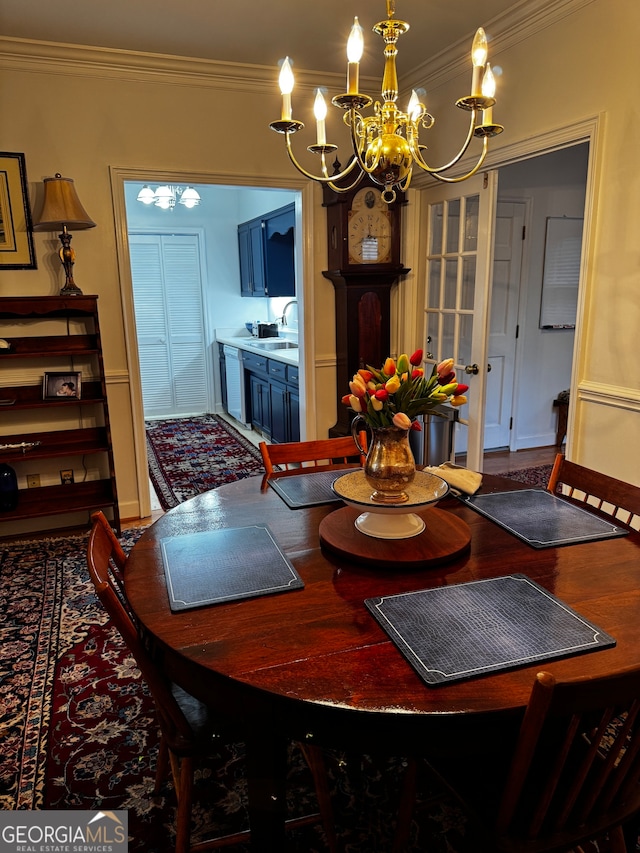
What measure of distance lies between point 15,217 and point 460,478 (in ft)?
9.31

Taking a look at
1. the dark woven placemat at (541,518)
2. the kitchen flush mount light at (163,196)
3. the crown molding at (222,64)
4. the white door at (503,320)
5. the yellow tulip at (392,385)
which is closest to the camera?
the yellow tulip at (392,385)

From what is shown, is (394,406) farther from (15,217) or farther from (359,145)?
(15,217)

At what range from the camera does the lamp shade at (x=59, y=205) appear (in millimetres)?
3062

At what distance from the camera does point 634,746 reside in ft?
3.43

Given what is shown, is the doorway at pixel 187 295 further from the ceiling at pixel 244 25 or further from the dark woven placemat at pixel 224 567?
the dark woven placemat at pixel 224 567

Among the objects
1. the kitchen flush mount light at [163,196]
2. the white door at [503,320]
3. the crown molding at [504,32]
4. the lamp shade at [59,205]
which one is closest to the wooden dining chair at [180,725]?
the lamp shade at [59,205]

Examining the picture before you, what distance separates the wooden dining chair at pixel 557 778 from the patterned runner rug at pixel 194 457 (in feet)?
10.0

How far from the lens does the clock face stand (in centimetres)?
377

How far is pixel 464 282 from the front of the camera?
356cm

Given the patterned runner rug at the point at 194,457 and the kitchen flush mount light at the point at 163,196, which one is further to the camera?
the kitchen flush mount light at the point at 163,196

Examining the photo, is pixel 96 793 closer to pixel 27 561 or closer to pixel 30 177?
pixel 27 561

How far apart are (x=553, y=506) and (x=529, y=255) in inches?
140

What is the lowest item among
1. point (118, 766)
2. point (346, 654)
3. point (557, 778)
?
point (118, 766)

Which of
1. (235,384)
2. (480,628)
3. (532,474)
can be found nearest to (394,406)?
(480,628)
